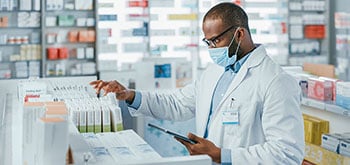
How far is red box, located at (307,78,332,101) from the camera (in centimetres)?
423

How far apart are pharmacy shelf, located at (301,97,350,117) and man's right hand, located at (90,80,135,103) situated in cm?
174

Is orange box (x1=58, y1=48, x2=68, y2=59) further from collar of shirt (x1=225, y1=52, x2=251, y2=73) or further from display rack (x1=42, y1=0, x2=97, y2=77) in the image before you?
collar of shirt (x1=225, y1=52, x2=251, y2=73)

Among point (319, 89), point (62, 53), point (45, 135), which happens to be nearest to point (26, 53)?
point (62, 53)

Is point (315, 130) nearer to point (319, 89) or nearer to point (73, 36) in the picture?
point (319, 89)

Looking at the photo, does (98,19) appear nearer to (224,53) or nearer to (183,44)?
(183,44)

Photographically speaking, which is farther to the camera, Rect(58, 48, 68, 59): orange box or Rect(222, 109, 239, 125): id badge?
Rect(58, 48, 68, 59): orange box

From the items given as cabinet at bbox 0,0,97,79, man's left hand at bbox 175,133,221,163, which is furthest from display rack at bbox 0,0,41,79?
man's left hand at bbox 175,133,221,163

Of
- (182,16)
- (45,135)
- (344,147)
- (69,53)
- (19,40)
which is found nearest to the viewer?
(45,135)

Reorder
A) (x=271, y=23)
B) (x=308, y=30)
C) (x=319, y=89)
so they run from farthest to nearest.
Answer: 1. (x=308, y=30)
2. (x=271, y=23)
3. (x=319, y=89)

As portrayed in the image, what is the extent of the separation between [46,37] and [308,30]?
16.0 feet

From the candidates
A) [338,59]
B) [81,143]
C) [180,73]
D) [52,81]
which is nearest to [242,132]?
[81,143]

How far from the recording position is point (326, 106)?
4148 millimetres

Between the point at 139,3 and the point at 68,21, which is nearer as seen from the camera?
the point at 68,21

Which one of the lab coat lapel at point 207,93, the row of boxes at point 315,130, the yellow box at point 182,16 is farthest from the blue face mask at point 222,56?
the yellow box at point 182,16
